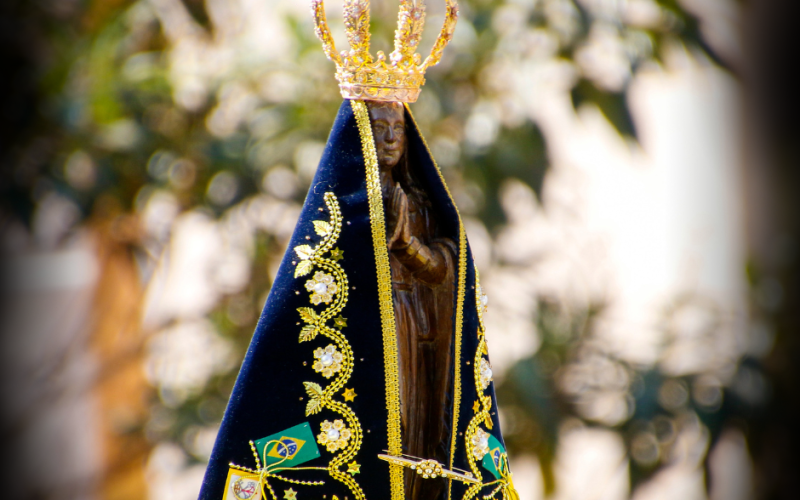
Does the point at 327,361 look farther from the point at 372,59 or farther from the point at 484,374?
the point at 372,59

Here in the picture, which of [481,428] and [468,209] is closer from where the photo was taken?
Answer: [481,428]

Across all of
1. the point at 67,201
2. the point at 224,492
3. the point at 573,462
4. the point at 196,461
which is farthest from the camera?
the point at 573,462

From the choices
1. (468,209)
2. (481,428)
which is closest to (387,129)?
(481,428)

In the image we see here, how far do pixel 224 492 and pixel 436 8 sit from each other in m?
1.71

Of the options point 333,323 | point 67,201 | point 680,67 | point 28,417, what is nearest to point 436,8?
point 680,67

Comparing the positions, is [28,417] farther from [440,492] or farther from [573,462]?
[440,492]

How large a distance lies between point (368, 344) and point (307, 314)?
3.4 inches

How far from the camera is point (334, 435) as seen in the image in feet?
2.93

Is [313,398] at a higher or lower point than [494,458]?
higher

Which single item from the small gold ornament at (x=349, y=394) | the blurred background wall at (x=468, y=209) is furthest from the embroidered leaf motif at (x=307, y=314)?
the blurred background wall at (x=468, y=209)

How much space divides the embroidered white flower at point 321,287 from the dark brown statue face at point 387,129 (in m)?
0.17

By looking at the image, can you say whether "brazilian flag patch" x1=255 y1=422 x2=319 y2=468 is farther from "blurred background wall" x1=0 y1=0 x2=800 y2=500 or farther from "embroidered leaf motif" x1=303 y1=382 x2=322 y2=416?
"blurred background wall" x1=0 y1=0 x2=800 y2=500

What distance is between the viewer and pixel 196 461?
7.12 feet

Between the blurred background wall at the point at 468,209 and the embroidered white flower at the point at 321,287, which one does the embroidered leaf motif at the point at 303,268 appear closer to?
the embroidered white flower at the point at 321,287
